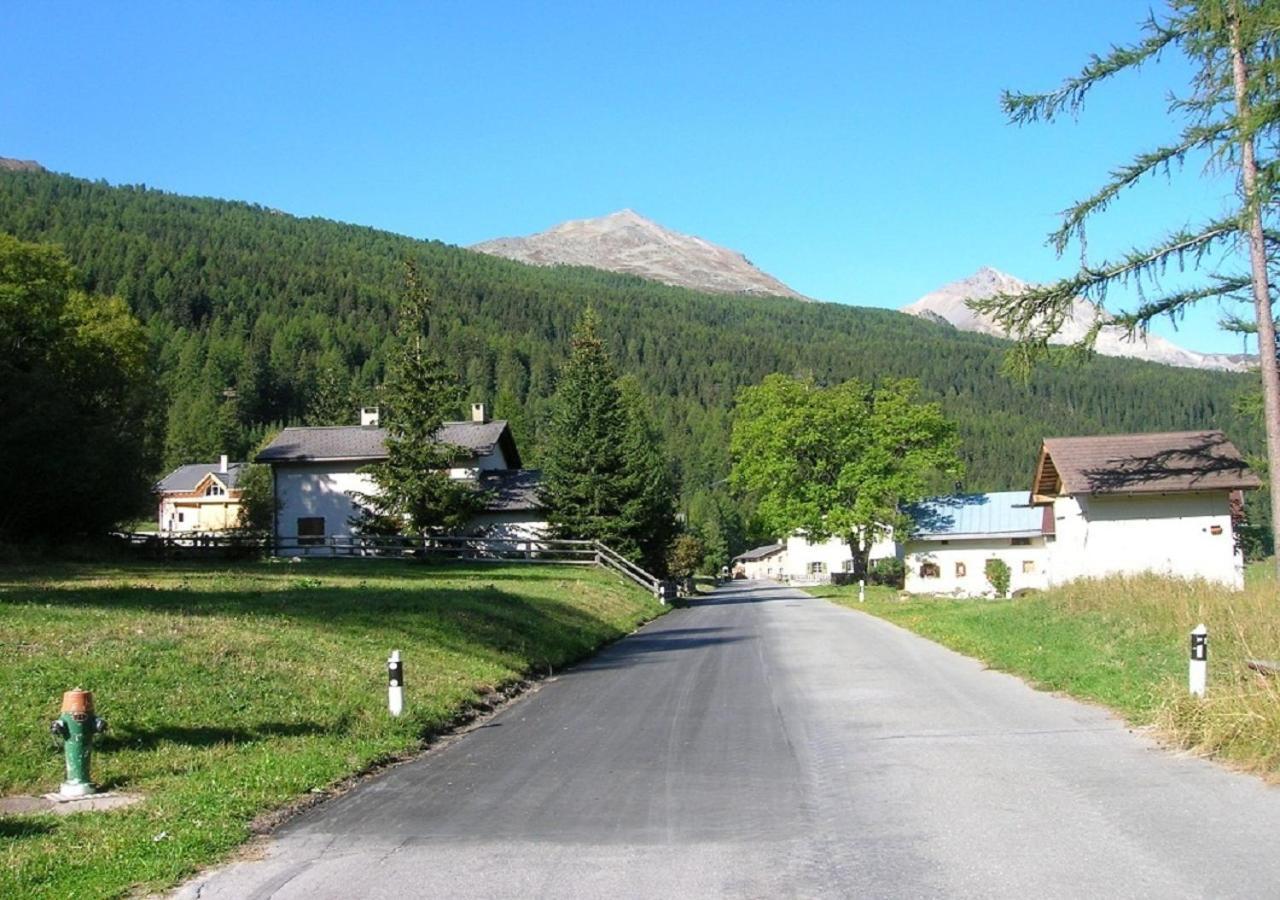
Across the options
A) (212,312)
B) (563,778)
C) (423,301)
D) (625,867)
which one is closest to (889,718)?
(563,778)

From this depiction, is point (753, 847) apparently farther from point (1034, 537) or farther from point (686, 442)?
point (686, 442)

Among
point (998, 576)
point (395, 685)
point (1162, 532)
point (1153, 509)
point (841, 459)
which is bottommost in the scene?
point (998, 576)

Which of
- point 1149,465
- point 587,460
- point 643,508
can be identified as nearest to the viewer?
point 1149,465

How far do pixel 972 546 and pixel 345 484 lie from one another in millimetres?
32020

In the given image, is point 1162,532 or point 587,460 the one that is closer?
point 1162,532

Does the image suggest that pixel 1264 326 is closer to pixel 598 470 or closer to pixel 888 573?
pixel 598 470

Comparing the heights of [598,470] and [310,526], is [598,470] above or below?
above

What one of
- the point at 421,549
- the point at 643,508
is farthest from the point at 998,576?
the point at 421,549

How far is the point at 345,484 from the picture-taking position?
182ft

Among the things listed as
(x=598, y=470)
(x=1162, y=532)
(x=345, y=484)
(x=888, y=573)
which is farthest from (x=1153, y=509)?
(x=345, y=484)

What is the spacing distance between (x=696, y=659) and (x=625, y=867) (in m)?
14.3

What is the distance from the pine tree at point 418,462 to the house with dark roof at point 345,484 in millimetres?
3177

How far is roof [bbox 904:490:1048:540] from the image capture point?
5897 cm

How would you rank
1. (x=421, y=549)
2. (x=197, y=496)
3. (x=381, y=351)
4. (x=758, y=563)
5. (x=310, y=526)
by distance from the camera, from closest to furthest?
(x=421, y=549) → (x=310, y=526) → (x=197, y=496) → (x=381, y=351) → (x=758, y=563)
